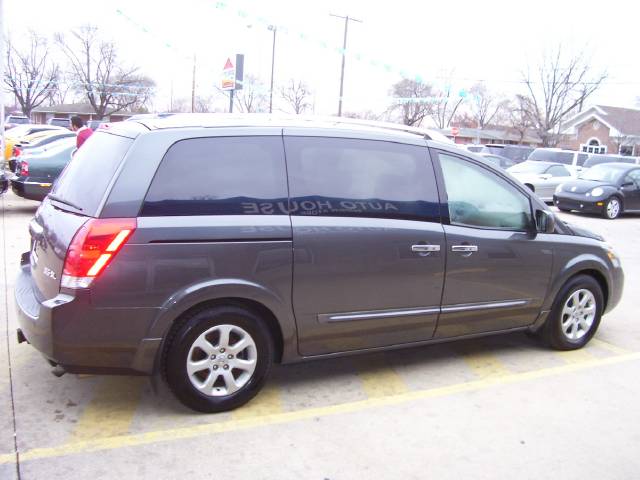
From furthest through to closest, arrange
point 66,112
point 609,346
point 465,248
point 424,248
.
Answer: point 66,112 < point 609,346 < point 465,248 < point 424,248

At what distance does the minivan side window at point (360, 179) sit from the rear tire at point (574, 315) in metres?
1.53

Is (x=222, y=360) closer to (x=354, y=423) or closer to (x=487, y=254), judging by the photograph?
(x=354, y=423)

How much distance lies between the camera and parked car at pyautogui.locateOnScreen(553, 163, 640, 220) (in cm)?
1456

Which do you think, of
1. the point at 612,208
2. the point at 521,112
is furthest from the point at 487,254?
the point at 521,112

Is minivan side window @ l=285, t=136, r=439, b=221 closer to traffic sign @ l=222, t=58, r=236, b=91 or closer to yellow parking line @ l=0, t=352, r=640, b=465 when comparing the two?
yellow parking line @ l=0, t=352, r=640, b=465

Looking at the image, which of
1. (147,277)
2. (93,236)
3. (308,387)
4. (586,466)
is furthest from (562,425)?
(93,236)

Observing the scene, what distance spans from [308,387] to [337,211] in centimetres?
124

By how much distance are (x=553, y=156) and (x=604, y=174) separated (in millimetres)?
4824

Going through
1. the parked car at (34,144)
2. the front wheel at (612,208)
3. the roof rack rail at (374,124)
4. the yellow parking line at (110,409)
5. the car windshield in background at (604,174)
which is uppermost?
the roof rack rail at (374,124)

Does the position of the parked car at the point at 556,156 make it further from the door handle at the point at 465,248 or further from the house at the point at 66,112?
the house at the point at 66,112

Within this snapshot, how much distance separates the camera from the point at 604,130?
49.8 m

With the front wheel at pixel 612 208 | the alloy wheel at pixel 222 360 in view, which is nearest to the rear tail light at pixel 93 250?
the alloy wheel at pixel 222 360

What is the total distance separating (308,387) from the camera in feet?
12.9

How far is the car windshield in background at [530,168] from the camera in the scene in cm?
1783
